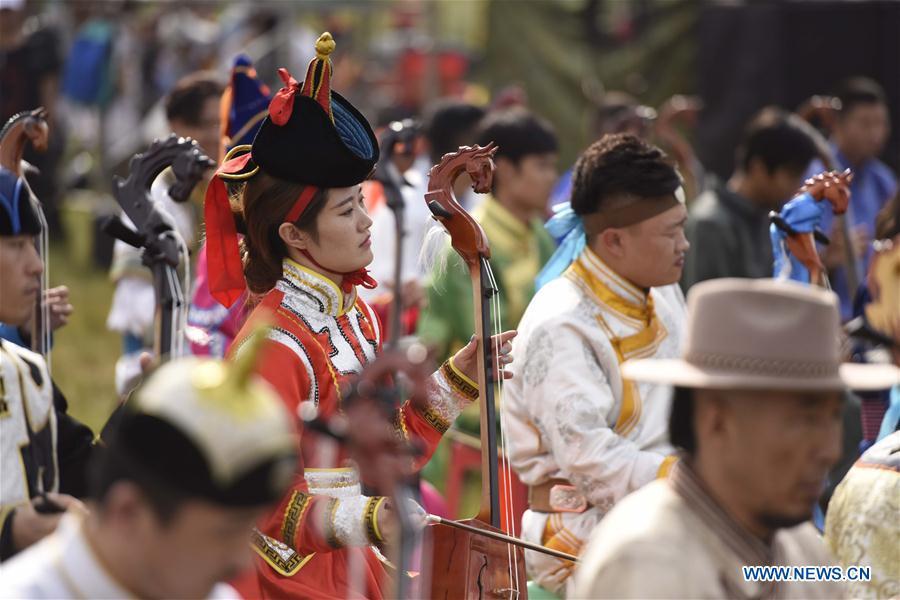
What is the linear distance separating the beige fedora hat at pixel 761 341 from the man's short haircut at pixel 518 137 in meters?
4.47

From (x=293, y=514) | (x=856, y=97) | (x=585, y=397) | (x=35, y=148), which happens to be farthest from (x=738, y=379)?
(x=856, y=97)

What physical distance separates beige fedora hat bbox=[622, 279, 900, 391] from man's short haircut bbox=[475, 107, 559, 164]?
4.47 m

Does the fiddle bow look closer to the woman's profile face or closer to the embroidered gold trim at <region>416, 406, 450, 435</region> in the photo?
the woman's profile face

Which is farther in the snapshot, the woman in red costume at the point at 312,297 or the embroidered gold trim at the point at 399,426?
the embroidered gold trim at the point at 399,426

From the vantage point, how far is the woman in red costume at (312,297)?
3592 mm

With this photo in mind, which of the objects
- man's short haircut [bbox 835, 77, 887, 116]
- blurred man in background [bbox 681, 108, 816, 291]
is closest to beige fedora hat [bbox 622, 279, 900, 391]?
blurred man in background [bbox 681, 108, 816, 291]

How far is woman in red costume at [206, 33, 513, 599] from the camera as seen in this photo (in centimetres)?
359

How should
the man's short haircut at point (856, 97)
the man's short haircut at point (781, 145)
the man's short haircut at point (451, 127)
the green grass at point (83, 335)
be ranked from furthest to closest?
the green grass at point (83, 335) → the man's short haircut at point (856, 97) → the man's short haircut at point (451, 127) → the man's short haircut at point (781, 145)

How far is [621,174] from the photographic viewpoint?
4.42 meters

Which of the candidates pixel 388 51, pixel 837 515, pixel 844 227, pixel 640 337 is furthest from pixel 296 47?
pixel 837 515

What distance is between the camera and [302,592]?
3621 millimetres

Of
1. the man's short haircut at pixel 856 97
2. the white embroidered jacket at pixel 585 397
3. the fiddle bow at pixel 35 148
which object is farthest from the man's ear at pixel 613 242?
the man's short haircut at pixel 856 97

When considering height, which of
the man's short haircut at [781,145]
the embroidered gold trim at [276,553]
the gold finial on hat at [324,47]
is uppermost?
the gold finial on hat at [324,47]

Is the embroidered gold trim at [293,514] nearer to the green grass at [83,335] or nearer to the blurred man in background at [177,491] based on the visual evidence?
the blurred man in background at [177,491]
